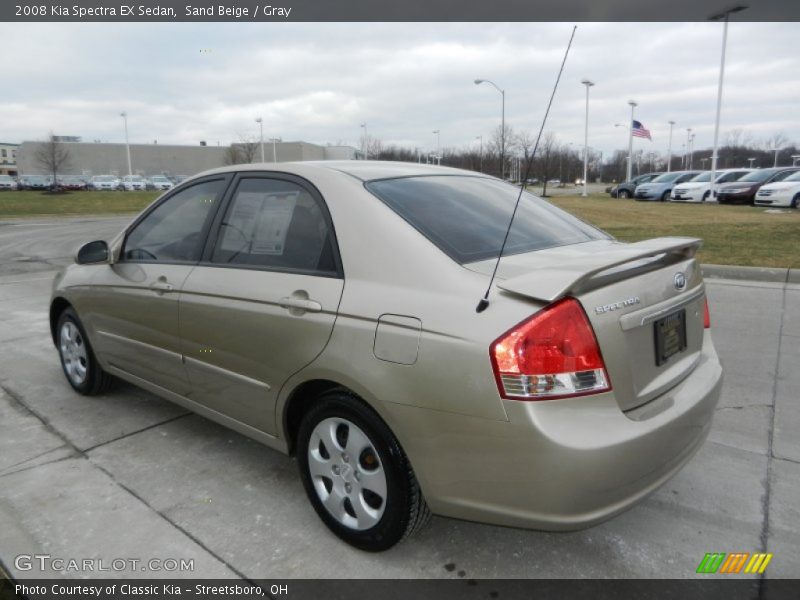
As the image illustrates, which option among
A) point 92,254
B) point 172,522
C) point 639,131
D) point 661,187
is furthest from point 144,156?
point 172,522

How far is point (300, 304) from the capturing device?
2559 mm

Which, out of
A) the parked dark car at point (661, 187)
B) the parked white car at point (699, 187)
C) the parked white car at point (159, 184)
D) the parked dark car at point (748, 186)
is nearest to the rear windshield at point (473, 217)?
the parked dark car at point (748, 186)

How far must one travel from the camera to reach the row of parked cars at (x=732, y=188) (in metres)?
19.8

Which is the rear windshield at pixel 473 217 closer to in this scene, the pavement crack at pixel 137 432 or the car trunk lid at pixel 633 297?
the car trunk lid at pixel 633 297

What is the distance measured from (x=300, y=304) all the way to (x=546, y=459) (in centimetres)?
122

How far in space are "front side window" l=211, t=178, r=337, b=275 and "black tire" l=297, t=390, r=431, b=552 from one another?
2.00ft

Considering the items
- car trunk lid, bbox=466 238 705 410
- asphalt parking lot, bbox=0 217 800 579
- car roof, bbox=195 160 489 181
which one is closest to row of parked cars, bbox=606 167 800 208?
asphalt parking lot, bbox=0 217 800 579

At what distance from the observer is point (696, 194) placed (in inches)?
1010

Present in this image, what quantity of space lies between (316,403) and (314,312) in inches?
16.0

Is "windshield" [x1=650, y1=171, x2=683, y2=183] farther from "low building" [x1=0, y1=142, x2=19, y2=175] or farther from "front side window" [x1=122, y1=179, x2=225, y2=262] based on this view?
"low building" [x1=0, y1=142, x2=19, y2=175]

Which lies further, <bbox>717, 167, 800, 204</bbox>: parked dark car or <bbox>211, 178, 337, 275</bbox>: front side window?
<bbox>717, 167, 800, 204</bbox>: parked dark car

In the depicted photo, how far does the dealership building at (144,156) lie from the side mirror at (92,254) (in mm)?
79257

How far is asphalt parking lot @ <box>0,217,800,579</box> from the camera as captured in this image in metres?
2.46

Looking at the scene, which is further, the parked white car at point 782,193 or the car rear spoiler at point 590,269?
the parked white car at point 782,193
